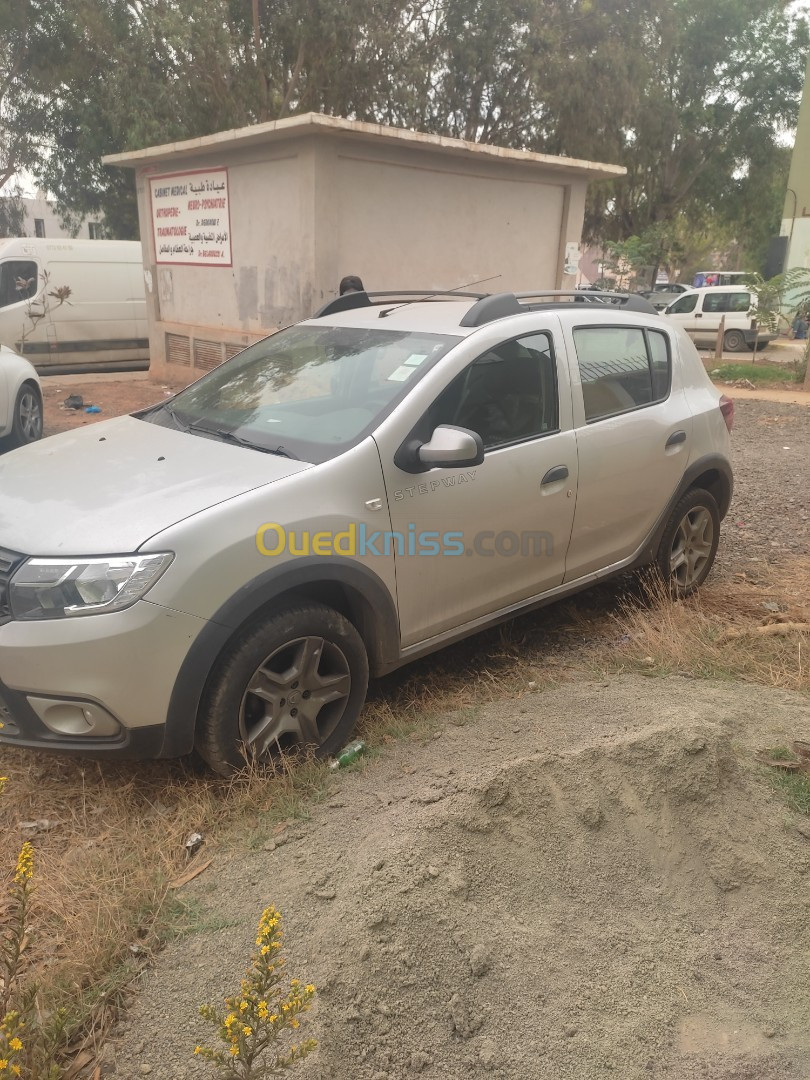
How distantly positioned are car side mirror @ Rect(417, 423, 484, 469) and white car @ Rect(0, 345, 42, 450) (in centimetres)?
562

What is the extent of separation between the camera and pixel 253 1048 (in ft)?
5.24

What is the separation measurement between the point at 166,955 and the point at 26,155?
2563cm

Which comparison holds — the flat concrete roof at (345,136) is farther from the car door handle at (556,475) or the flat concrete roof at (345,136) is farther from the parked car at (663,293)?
the parked car at (663,293)

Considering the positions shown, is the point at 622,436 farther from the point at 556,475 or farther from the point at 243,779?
the point at 243,779

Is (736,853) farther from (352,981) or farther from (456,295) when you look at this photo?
(456,295)

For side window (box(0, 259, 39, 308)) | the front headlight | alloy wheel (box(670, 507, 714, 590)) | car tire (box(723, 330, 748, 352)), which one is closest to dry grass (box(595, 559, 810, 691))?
alloy wheel (box(670, 507, 714, 590))

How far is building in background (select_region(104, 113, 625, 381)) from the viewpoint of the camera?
9.39 m

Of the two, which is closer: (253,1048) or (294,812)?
(253,1048)

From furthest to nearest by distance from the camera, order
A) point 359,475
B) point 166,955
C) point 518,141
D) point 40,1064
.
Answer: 1. point 518,141
2. point 359,475
3. point 166,955
4. point 40,1064

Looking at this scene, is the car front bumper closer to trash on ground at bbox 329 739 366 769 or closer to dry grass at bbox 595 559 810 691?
trash on ground at bbox 329 739 366 769

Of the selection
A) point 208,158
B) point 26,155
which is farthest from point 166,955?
point 26,155

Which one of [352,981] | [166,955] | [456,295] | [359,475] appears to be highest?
[456,295]

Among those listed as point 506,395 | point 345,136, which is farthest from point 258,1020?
point 345,136

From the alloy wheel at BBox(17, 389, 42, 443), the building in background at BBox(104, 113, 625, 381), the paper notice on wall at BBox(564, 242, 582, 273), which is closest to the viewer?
the alloy wheel at BBox(17, 389, 42, 443)
